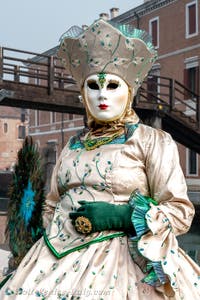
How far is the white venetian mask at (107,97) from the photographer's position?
2.61 m

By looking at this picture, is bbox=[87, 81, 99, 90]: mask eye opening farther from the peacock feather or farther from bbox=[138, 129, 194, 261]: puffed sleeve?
the peacock feather

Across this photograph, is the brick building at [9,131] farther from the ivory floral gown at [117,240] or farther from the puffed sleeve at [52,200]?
the ivory floral gown at [117,240]

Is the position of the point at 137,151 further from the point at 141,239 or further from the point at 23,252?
the point at 23,252

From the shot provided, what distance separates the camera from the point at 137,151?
8.27 feet

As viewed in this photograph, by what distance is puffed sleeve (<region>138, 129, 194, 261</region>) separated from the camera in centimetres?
223

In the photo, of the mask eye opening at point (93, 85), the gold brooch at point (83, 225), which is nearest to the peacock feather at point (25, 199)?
the gold brooch at point (83, 225)

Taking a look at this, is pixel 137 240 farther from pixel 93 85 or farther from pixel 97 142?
pixel 93 85

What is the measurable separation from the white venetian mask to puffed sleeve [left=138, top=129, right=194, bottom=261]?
0.22 meters

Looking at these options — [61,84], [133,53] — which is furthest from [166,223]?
[61,84]

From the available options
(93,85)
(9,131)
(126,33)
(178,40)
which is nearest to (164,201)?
(93,85)

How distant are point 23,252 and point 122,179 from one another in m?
1.46

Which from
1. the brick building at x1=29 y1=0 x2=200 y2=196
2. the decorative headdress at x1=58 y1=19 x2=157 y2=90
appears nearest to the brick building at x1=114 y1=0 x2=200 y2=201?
the brick building at x1=29 y1=0 x2=200 y2=196

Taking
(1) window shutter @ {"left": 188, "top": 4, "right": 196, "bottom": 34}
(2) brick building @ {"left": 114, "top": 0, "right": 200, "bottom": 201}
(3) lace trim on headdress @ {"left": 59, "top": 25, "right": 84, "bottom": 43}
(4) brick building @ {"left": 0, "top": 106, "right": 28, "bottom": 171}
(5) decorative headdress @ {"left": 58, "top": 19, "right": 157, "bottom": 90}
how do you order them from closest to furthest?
(5) decorative headdress @ {"left": 58, "top": 19, "right": 157, "bottom": 90}, (3) lace trim on headdress @ {"left": 59, "top": 25, "right": 84, "bottom": 43}, (2) brick building @ {"left": 114, "top": 0, "right": 200, "bottom": 201}, (1) window shutter @ {"left": 188, "top": 4, "right": 196, "bottom": 34}, (4) brick building @ {"left": 0, "top": 106, "right": 28, "bottom": 171}

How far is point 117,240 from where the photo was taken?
7.80 feet
